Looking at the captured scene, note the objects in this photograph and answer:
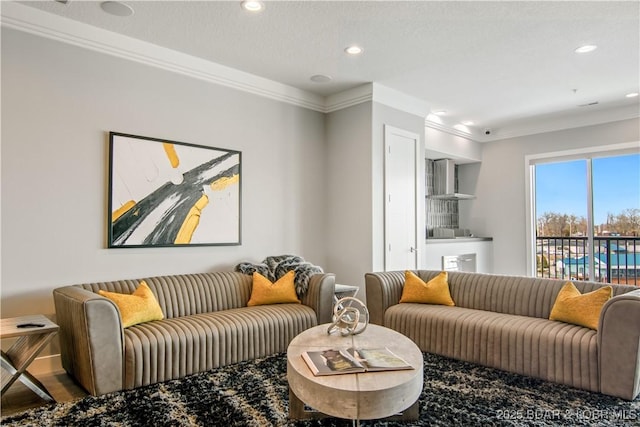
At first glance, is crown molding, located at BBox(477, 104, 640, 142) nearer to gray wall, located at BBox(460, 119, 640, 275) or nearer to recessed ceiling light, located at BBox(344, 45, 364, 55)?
gray wall, located at BBox(460, 119, 640, 275)

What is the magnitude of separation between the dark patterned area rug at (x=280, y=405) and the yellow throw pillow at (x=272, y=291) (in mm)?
921

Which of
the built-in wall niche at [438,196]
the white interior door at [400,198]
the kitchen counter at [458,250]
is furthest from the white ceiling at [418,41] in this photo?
the kitchen counter at [458,250]

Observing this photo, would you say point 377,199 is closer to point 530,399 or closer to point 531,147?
point 530,399

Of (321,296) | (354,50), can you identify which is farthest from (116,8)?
(321,296)

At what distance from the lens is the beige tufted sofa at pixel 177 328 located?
2.61 m

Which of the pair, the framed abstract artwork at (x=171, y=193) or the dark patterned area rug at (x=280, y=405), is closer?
the dark patterned area rug at (x=280, y=405)

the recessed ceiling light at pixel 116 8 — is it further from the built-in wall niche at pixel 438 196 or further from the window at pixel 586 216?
the window at pixel 586 216

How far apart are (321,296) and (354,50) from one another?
228cm

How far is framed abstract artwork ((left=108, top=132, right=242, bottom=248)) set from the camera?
348 centimetres

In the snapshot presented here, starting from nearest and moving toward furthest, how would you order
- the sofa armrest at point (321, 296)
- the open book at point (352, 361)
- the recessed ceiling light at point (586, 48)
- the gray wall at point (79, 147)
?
the open book at point (352, 361)
the gray wall at point (79, 147)
the recessed ceiling light at point (586, 48)
the sofa armrest at point (321, 296)

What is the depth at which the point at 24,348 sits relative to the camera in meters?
2.70

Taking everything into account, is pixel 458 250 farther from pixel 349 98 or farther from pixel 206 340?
pixel 206 340

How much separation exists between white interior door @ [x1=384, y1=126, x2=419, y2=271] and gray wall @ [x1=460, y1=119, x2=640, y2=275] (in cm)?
223

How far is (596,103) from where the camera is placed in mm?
5293
